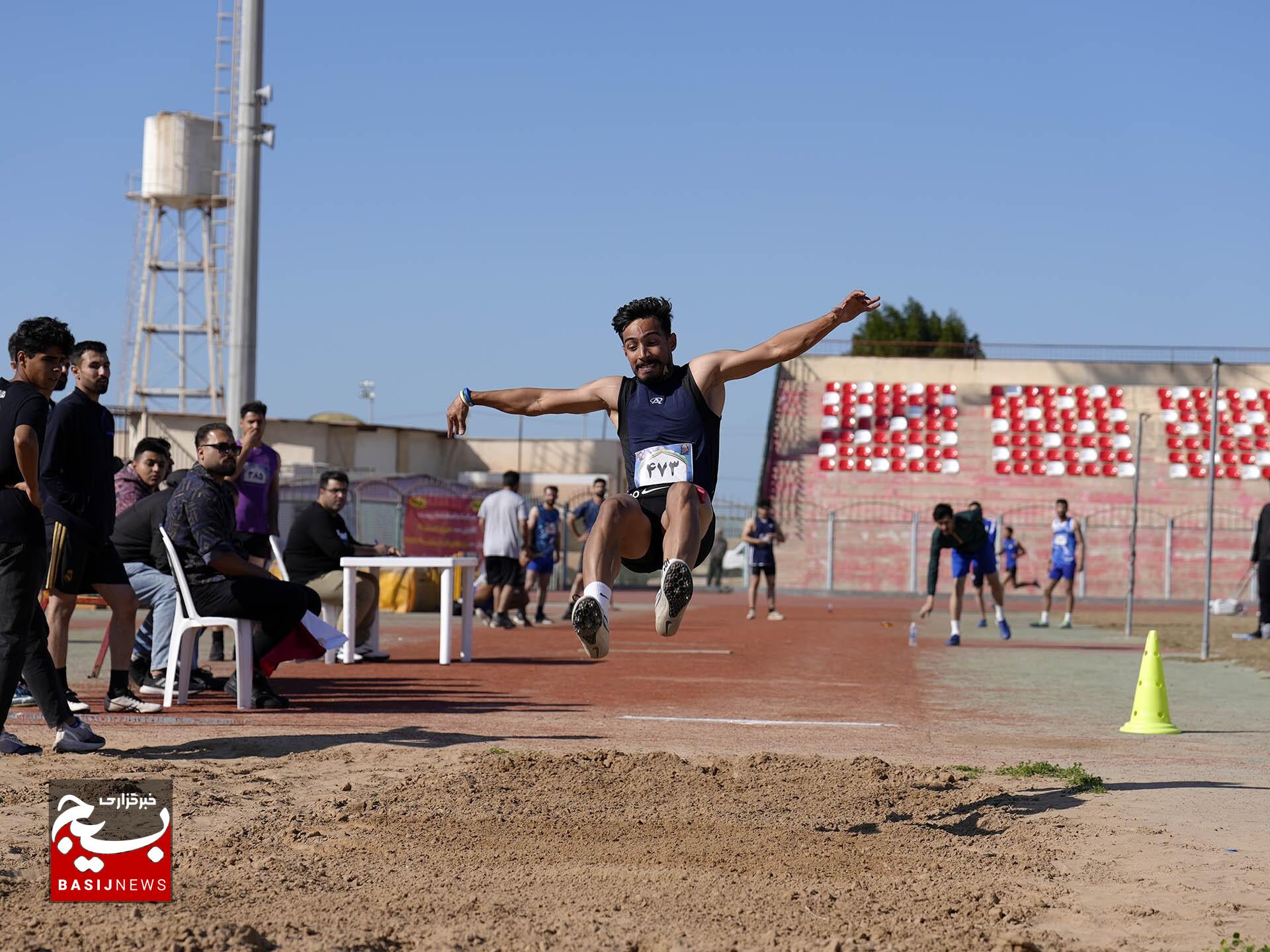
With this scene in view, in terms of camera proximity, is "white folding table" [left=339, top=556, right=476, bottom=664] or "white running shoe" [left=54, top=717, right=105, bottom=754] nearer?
"white running shoe" [left=54, top=717, right=105, bottom=754]

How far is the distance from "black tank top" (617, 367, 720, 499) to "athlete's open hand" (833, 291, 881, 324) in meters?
0.76

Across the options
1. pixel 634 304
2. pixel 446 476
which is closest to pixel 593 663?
pixel 634 304

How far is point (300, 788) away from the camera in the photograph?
6.46 meters

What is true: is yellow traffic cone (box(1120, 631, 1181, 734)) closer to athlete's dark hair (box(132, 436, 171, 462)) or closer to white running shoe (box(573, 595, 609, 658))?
white running shoe (box(573, 595, 609, 658))

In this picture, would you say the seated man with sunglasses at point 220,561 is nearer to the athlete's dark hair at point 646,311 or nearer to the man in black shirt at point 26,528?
the man in black shirt at point 26,528

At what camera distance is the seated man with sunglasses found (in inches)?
370

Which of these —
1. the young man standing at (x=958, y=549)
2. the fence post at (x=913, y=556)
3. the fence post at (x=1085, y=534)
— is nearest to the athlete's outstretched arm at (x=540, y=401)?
the young man standing at (x=958, y=549)

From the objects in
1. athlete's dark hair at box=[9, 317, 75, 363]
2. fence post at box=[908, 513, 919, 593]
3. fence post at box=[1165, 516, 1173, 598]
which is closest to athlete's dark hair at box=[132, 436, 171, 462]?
athlete's dark hair at box=[9, 317, 75, 363]

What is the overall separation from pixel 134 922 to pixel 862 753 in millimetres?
4741

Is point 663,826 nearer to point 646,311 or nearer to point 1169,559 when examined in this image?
point 646,311

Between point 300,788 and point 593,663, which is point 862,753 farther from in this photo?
point 593,663

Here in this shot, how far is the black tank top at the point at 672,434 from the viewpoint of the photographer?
691 cm

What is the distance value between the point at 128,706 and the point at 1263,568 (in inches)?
613

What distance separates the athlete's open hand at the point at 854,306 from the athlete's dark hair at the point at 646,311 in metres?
0.81
